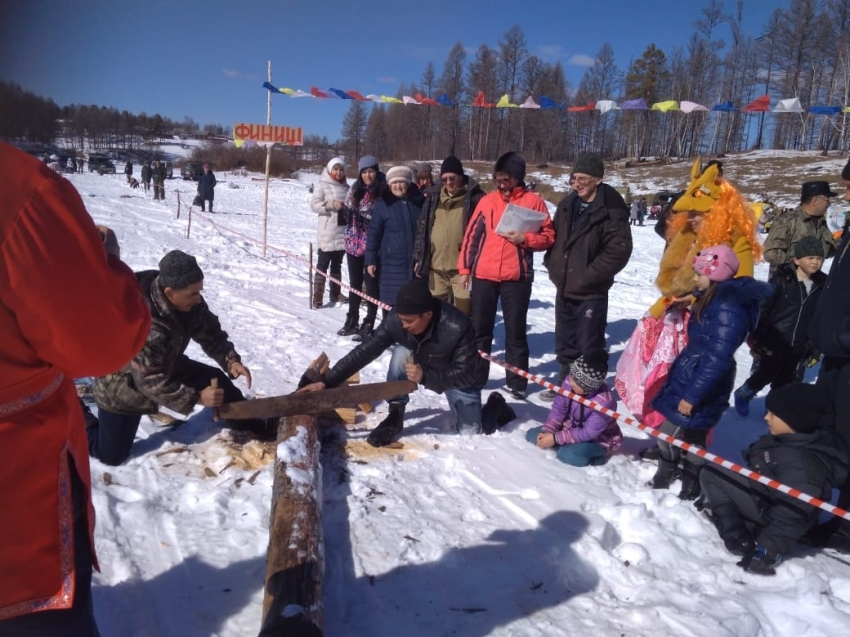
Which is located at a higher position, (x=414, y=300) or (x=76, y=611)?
(x=414, y=300)

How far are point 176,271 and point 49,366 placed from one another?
6.90 feet

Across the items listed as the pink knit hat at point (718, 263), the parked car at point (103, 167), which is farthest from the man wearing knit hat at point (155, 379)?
the parked car at point (103, 167)

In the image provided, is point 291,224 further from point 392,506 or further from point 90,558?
point 90,558

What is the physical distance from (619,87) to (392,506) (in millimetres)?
57531

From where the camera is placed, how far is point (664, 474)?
3.57 metres

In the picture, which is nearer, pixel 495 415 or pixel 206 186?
pixel 495 415

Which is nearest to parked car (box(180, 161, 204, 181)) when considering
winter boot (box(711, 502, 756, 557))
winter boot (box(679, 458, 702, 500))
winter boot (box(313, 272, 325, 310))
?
winter boot (box(313, 272, 325, 310))

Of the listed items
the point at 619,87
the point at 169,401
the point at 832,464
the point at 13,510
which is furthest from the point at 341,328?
the point at 619,87

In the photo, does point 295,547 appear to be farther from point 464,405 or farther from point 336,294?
point 336,294

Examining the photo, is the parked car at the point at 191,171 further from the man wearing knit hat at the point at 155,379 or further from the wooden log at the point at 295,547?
the wooden log at the point at 295,547

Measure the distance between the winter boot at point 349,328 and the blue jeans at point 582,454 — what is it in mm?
3312

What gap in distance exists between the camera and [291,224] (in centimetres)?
1786

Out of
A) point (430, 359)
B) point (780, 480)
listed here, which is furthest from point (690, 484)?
point (430, 359)

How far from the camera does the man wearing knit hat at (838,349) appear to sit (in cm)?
299
